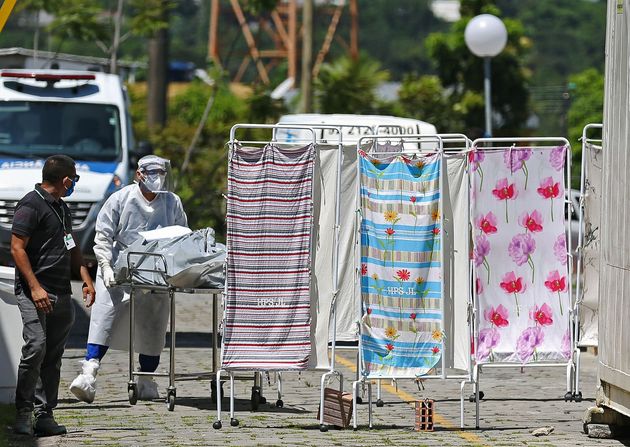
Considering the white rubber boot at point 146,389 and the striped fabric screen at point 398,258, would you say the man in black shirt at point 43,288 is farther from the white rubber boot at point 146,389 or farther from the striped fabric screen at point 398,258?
the striped fabric screen at point 398,258

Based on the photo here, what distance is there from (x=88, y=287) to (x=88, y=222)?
25.5ft

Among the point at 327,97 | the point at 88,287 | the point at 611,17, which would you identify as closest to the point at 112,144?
the point at 88,287

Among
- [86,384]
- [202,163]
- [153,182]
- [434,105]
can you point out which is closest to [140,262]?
[153,182]

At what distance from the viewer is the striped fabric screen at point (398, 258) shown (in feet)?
34.0

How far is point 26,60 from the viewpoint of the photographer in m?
22.4

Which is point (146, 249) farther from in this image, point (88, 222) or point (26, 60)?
point (26, 60)

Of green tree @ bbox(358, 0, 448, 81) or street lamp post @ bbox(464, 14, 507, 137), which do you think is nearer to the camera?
street lamp post @ bbox(464, 14, 507, 137)

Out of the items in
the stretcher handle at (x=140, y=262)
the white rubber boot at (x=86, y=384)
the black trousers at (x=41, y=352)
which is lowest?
the white rubber boot at (x=86, y=384)

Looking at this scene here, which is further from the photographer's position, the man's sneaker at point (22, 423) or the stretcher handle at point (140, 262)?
the stretcher handle at point (140, 262)

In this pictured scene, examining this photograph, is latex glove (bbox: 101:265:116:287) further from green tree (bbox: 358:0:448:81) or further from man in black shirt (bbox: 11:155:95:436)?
green tree (bbox: 358:0:448:81)

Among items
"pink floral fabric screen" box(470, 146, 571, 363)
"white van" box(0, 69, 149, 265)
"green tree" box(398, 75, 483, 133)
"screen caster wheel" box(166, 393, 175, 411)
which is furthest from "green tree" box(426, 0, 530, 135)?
"screen caster wheel" box(166, 393, 175, 411)

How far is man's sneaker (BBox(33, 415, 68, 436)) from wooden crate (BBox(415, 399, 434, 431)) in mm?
2480

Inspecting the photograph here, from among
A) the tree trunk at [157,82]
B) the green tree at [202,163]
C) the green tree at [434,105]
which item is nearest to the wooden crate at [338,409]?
the green tree at [202,163]

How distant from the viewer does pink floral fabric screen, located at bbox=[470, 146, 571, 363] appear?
35.1ft
